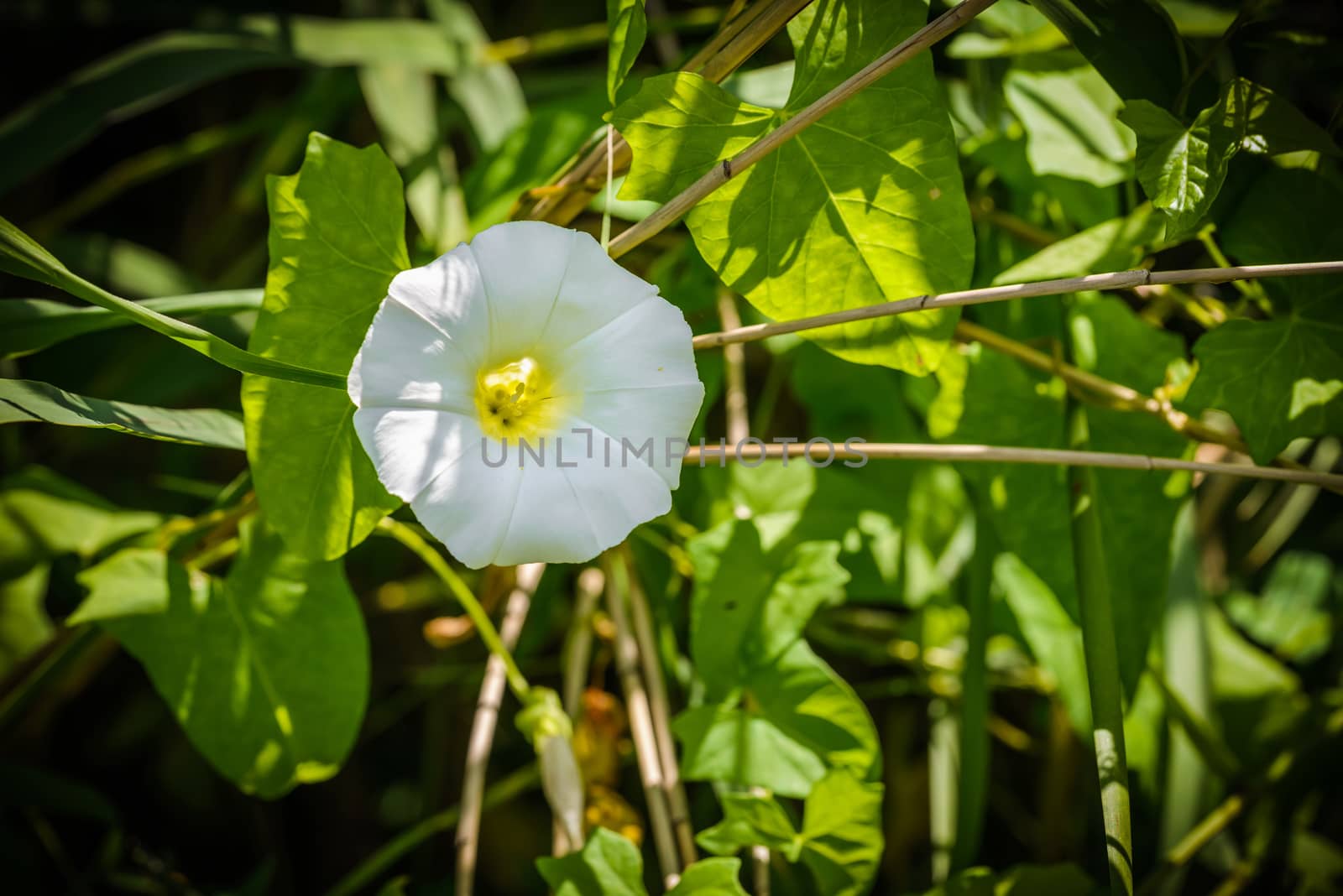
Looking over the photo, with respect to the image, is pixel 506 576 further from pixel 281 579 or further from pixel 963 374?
pixel 963 374

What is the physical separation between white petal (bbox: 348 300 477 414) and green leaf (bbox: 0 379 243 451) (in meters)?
0.15

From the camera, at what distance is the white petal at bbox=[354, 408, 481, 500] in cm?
42

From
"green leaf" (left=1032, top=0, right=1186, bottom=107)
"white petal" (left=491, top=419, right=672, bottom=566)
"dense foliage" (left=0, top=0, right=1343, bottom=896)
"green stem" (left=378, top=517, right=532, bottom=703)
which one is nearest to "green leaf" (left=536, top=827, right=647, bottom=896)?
"dense foliage" (left=0, top=0, right=1343, bottom=896)

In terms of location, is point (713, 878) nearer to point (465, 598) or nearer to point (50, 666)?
point (465, 598)

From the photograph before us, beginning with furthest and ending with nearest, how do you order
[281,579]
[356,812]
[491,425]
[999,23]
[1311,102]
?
[356,812]
[1311,102]
[999,23]
[281,579]
[491,425]

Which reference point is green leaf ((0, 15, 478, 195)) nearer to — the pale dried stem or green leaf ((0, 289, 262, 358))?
green leaf ((0, 289, 262, 358))

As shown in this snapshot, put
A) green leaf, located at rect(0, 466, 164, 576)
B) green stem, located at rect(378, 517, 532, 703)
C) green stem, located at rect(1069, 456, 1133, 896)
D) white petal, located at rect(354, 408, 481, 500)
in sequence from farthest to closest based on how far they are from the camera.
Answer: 1. green leaf, located at rect(0, 466, 164, 576)
2. green stem, located at rect(378, 517, 532, 703)
3. green stem, located at rect(1069, 456, 1133, 896)
4. white petal, located at rect(354, 408, 481, 500)

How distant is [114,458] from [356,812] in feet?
1.89

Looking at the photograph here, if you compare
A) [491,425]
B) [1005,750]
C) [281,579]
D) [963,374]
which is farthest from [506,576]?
[1005,750]

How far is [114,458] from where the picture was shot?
1134 millimetres

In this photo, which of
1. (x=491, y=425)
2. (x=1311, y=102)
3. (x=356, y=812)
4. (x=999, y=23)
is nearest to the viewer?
(x=491, y=425)

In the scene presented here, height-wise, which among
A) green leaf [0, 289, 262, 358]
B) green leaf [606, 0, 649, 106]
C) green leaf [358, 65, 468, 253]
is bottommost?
green leaf [0, 289, 262, 358]

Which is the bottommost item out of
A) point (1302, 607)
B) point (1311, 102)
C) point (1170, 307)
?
point (1302, 607)

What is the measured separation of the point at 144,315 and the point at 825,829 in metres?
0.56
